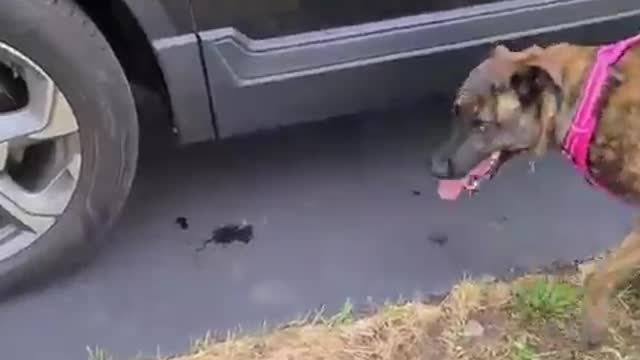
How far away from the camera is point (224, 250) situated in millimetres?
4223

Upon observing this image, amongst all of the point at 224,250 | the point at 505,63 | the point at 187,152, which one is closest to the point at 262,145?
the point at 187,152

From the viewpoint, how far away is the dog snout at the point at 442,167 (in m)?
3.79

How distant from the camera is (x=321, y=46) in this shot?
3834 mm

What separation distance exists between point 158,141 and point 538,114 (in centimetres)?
154

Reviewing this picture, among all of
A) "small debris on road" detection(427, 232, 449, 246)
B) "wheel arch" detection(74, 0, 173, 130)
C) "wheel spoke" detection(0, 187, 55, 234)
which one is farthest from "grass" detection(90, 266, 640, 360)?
"wheel arch" detection(74, 0, 173, 130)

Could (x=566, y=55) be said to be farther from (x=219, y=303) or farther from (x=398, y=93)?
(x=219, y=303)

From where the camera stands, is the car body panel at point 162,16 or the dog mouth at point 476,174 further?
the dog mouth at point 476,174

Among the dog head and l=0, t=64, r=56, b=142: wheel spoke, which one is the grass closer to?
the dog head

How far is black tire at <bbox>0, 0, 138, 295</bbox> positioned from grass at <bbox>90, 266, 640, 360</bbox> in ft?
1.15

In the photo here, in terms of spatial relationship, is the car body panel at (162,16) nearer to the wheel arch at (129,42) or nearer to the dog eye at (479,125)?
→ the wheel arch at (129,42)

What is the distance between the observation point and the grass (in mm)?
3756

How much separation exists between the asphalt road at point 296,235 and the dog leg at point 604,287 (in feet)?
1.17

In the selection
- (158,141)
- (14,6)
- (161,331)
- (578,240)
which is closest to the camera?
(14,6)

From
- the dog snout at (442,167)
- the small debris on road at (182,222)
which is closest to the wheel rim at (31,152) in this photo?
the small debris on road at (182,222)
